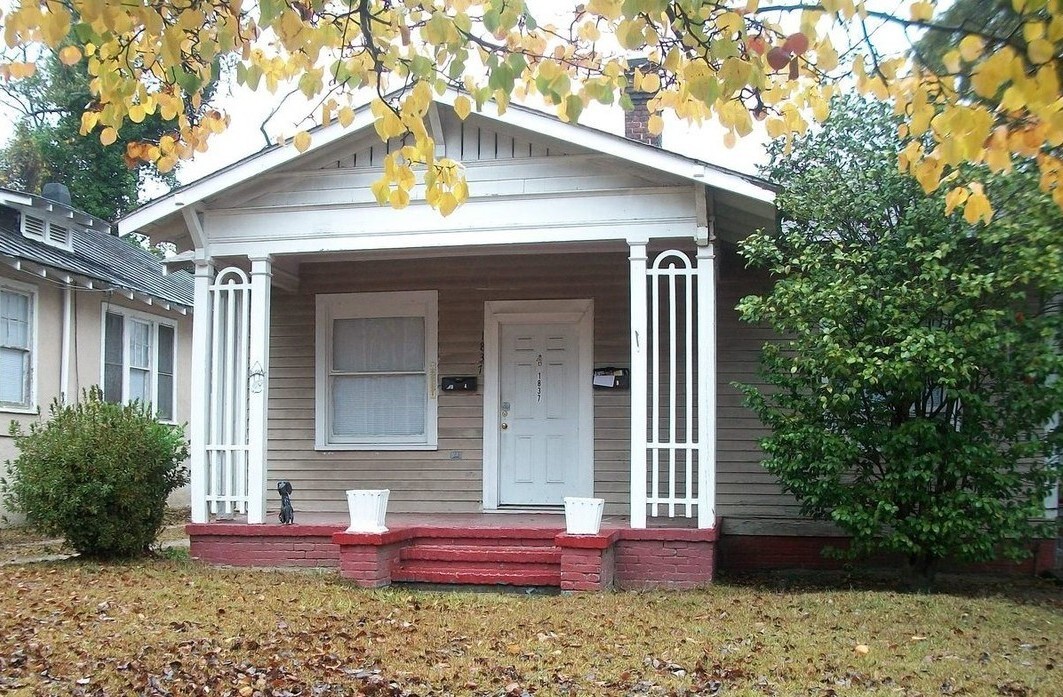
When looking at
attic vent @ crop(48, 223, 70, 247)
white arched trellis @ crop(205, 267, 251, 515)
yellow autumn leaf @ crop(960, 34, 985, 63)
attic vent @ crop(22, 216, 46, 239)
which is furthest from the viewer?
attic vent @ crop(48, 223, 70, 247)

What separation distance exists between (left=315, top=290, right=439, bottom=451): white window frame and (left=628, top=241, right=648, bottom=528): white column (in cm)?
298

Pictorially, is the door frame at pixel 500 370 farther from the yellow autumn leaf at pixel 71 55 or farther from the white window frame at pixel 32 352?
the white window frame at pixel 32 352

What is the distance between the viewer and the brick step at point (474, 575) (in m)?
8.75

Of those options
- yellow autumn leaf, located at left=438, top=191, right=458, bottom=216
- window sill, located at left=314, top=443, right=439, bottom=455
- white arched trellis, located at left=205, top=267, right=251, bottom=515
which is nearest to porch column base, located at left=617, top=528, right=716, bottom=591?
window sill, located at left=314, top=443, right=439, bottom=455

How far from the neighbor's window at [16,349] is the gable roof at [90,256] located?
59 cm

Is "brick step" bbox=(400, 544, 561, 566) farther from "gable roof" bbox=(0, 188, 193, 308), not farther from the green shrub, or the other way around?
"gable roof" bbox=(0, 188, 193, 308)

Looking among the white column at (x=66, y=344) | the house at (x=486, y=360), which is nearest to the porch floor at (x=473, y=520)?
the house at (x=486, y=360)

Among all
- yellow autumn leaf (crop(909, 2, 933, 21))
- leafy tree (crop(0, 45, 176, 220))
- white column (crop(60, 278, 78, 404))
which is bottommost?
white column (crop(60, 278, 78, 404))

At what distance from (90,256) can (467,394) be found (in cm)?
786

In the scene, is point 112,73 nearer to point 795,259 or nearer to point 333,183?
point 333,183

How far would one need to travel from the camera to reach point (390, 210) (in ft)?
31.0

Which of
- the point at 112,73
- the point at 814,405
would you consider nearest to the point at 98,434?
the point at 112,73

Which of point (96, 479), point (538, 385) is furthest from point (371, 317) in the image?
point (96, 479)

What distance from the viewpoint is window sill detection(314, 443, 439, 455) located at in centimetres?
A: 1126
